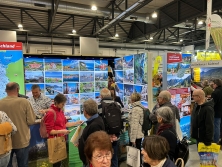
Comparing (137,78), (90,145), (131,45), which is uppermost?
(131,45)

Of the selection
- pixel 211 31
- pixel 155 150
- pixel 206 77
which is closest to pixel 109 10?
pixel 211 31

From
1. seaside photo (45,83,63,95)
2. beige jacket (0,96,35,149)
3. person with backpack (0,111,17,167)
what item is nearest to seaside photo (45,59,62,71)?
seaside photo (45,83,63,95)

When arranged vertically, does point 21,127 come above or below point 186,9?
below

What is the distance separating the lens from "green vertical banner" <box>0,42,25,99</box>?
13.3 feet

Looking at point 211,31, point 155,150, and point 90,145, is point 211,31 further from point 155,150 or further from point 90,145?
point 90,145

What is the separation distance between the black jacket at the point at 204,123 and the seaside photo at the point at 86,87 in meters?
3.99

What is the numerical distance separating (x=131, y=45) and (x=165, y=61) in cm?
702

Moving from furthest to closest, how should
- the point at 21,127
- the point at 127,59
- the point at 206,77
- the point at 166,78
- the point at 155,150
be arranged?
the point at 206,77 < the point at 127,59 < the point at 166,78 < the point at 21,127 < the point at 155,150

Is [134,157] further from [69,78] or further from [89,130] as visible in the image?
[69,78]

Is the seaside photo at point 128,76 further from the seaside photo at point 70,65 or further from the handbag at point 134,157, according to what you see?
the handbag at point 134,157

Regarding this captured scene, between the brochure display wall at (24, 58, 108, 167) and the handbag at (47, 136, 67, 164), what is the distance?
3416 mm

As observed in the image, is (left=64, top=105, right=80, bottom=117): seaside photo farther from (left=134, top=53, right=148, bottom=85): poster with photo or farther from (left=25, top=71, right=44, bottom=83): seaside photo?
(left=134, top=53, right=148, bottom=85): poster with photo

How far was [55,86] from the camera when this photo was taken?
5.85 metres

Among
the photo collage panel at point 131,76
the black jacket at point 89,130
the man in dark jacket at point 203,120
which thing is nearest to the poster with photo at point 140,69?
the photo collage panel at point 131,76
